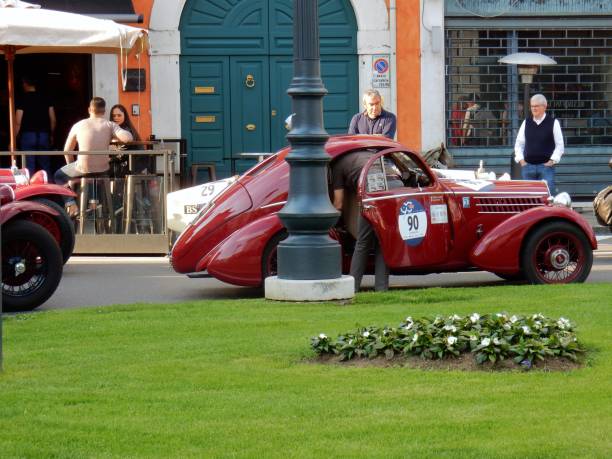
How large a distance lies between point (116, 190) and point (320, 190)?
6.22 metres

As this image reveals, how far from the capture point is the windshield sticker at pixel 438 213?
41.0 feet

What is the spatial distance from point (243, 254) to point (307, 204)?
4.98ft

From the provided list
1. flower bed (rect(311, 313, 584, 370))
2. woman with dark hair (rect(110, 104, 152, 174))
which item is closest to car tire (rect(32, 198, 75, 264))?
woman with dark hair (rect(110, 104, 152, 174))

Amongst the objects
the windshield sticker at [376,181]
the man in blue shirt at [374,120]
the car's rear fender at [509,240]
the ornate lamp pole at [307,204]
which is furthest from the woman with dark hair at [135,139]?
the ornate lamp pole at [307,204]

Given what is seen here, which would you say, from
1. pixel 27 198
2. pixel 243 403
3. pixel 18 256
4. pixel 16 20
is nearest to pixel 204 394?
pixel 243 403

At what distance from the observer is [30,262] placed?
11875 millimetres

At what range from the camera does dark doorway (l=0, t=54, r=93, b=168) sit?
73.9 ft

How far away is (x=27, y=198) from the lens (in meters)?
14.2

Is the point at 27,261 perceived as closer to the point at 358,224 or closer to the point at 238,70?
the point at 358,224

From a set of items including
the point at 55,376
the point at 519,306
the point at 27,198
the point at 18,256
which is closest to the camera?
the point at 55,376

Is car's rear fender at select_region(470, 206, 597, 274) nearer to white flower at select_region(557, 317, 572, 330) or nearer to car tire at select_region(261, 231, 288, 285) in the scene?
car tire at select_region(261, 231, 288, 285)

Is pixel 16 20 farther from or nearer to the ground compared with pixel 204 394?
farther from the ground

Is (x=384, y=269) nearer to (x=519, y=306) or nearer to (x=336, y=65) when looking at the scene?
(x=519, y=306)

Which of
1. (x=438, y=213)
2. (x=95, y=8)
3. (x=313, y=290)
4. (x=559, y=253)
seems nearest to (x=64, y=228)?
(x=438, y=213)
